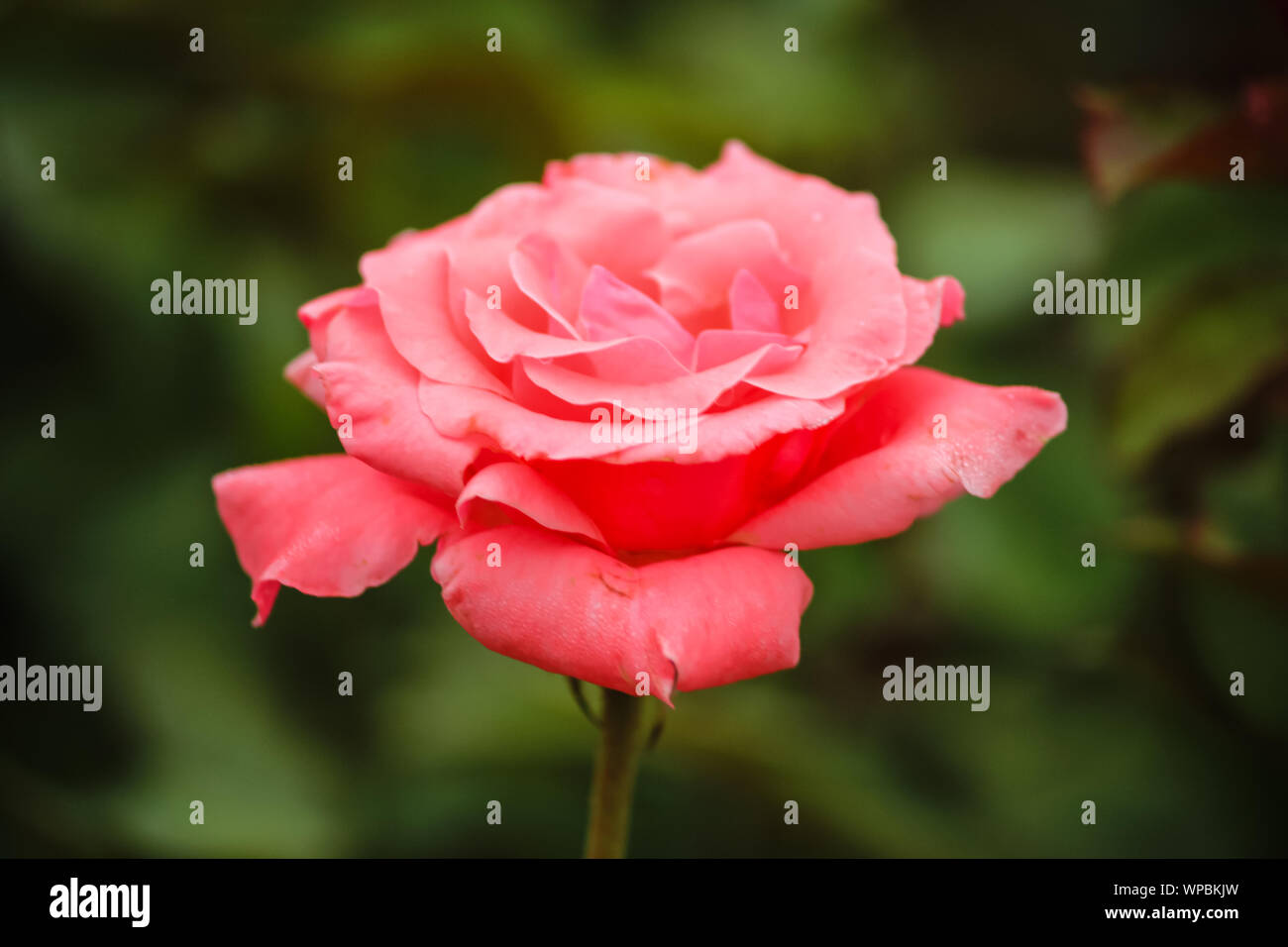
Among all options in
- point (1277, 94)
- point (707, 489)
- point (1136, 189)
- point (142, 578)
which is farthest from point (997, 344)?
point (142, 578)

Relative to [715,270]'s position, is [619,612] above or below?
below

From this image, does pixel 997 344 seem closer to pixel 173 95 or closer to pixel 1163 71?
pixel 1163 71

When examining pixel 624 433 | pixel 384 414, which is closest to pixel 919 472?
pixel 624 433

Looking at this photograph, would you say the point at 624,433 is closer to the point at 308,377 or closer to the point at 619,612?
the point at 619,612

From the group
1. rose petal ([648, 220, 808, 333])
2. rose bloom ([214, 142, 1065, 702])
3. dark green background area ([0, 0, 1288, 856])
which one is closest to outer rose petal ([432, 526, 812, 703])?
rose bloom ([214, 142, 1065, 702])
